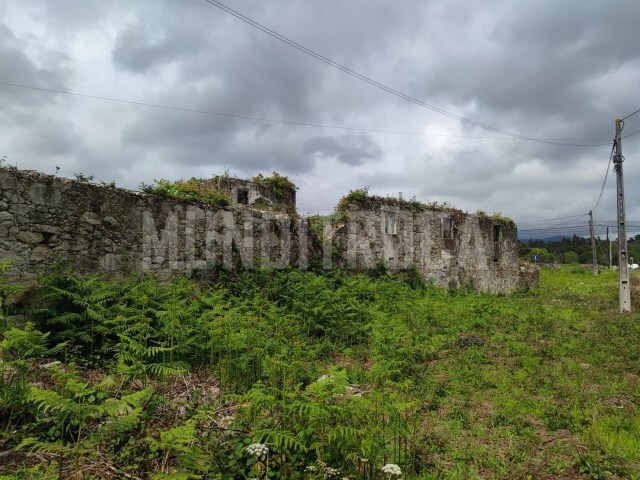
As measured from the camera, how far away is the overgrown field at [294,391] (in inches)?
137

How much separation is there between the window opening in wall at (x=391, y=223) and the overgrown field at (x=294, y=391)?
17.8 feet

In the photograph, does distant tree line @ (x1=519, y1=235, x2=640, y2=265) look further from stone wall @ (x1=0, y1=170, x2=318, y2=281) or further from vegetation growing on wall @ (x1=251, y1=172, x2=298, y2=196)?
stone wall @ (x1=0, y1=170, x2=318, y2=281)

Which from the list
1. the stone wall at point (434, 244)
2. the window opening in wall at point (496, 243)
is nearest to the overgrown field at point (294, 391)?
the stone wall at point (434, 244)

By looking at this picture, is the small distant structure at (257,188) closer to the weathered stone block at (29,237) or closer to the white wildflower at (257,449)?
the weathered stone block at (29,237)

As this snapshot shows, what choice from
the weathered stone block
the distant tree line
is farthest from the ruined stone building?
the distant tree line

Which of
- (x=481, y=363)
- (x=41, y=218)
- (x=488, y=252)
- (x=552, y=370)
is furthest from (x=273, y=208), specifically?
(x=488, y=252)

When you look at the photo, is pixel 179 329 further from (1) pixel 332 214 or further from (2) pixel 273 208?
(1) pixel 332 214

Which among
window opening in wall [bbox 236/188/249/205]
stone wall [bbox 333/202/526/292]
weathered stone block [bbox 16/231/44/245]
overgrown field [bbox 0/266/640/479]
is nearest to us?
overgrown field [bbox 0/266/640/479]

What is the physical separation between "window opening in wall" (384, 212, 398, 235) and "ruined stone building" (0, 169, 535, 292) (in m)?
0.04

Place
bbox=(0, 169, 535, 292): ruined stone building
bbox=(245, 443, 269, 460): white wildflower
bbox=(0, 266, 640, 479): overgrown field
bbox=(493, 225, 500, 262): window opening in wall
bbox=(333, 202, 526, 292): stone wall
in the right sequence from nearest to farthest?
bbox=(245, 443, 269, 460): white wildflower → bbox=(0, 266, 640, 479): overgrown field → bbox=(0, 169, 535, 292): ruined stone building → bbox=(333, 202, 526, 292): stone wall → bbox=(493, 225, 500, 262): window opening in wall

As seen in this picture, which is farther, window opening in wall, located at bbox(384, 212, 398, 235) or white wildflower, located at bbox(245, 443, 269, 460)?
window opening in wall, located at bbox(384, 212, 398, 235)

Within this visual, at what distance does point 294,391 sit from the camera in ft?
15.1

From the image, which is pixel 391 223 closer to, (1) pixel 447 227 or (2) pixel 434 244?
(2) pixel 434 244

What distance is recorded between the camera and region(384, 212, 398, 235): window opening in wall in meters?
15.4
